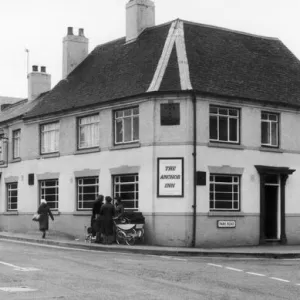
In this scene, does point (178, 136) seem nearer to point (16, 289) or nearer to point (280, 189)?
point (280, 189)

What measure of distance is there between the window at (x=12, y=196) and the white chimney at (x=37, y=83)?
490cm

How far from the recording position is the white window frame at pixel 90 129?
100 ft

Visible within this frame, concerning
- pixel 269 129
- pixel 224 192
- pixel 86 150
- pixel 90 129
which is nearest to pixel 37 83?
pixel 90 129

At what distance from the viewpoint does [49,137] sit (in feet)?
110

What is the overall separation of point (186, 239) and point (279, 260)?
192 inches

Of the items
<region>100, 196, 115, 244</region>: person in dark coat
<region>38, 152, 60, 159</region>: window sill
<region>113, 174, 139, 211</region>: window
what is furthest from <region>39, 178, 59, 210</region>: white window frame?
<region>100, 196, 115, 244</region>: person in dark coat

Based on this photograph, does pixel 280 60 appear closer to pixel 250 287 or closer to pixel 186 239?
pixel 186 239

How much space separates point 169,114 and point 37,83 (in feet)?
42.9

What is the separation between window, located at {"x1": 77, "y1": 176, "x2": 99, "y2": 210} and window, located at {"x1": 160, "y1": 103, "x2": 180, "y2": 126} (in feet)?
14.9

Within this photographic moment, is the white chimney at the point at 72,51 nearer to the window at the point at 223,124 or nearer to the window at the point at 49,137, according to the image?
the window at the point at 49,137

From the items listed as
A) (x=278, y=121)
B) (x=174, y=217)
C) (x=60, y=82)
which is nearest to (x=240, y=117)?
(x=278, y=121)

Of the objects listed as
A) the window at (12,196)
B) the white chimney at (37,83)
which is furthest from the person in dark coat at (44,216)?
the white chimney at (37,83)

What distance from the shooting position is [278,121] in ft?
97.7

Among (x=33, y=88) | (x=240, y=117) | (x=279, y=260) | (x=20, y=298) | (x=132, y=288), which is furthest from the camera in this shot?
(x=33, y=88)
